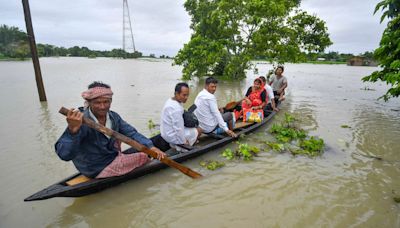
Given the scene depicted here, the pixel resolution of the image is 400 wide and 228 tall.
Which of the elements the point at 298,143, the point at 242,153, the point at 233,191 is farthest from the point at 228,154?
the point at 298,143

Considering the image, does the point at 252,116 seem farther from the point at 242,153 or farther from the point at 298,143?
the point at 242,153

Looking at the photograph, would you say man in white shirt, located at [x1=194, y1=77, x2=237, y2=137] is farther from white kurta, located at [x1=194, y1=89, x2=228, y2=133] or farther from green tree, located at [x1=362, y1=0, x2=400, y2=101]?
green tree, located at [x1=362, y1=0, x2=400, y2=101]

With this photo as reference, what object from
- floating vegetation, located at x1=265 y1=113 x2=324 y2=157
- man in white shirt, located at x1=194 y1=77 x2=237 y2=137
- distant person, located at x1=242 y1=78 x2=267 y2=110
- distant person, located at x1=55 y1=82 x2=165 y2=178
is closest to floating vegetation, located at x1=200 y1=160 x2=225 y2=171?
man in white shirt, located at x1=194 y1=77 x2=237 y2=137

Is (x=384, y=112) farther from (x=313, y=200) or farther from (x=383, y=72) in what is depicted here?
(x=313, y=200)

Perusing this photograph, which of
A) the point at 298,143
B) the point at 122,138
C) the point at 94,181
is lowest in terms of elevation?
the point at 298,143

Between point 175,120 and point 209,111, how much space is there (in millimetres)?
1211

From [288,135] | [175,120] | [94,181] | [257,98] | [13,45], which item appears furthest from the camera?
[13,45]

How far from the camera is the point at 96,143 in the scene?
3051 mm

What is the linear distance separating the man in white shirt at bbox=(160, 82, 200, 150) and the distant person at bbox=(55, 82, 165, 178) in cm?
81

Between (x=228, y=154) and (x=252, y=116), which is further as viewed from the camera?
(x=252, y=116)

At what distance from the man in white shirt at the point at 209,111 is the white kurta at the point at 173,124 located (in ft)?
2.52

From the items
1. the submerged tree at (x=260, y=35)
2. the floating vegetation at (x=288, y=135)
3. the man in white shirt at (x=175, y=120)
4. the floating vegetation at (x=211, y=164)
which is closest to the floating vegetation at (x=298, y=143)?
the floating vegetation at (x=288, y=135)

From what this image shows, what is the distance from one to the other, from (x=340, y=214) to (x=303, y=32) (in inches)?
538

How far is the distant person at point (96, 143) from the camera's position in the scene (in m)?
2.52
